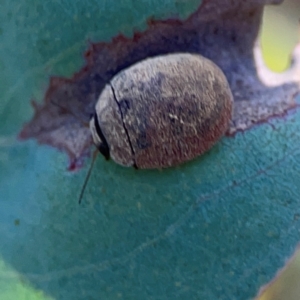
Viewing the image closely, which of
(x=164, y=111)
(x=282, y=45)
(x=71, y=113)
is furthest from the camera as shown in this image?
(x=282, y=45)

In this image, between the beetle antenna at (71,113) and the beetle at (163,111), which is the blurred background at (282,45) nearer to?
the beetle at (163,111)

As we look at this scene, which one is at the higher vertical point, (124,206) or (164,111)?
(164,111)

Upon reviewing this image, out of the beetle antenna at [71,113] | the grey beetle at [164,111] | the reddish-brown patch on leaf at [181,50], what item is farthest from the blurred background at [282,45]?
the beetle antenna at [71,113]

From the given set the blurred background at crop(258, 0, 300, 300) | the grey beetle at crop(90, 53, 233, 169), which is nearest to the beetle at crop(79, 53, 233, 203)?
the grey beetle at crop(90, 53, 233, 169)

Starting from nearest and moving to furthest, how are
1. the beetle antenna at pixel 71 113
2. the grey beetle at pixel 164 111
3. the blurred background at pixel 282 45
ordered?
1. the grey beetle at pixel 164 111
2. the beetle antenna at pixel 71 113
3. the blurred background at pixel 282 45

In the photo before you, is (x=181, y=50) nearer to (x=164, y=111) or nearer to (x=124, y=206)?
(x=164, y=111)

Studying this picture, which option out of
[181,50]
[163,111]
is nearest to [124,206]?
[163,111]
